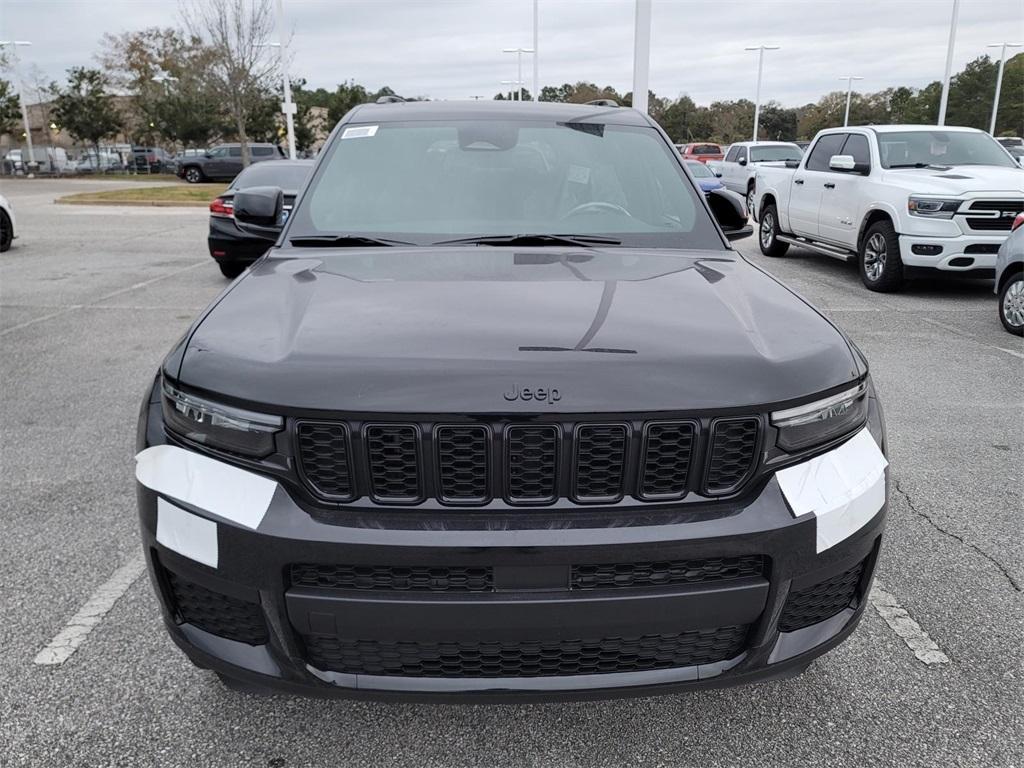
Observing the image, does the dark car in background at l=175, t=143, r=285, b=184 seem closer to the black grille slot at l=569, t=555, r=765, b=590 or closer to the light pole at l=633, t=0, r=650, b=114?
the light pole at l=633, t=0, r=650, b=114

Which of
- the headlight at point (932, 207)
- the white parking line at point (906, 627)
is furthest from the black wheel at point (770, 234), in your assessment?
the white parking line at point (906, 627)

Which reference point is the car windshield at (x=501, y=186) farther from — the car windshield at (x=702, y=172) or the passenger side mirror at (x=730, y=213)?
the car windshield at (x=702, y=172)

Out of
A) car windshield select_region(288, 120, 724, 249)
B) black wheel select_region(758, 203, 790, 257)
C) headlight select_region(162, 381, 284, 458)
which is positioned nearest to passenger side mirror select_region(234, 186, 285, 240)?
car windshield select_region(288, 120, 724, 249)

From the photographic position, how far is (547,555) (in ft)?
6.03

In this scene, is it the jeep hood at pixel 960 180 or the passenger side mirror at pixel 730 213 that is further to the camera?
the jeep hood at pixel 960 180

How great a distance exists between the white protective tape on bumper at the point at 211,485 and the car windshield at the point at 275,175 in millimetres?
8788

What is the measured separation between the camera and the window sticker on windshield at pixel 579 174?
135 inches

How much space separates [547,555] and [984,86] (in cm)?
8300

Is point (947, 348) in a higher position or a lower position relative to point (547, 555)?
lower

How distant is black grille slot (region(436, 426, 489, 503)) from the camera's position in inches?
73.4

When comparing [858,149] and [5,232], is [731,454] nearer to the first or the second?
[858,149]

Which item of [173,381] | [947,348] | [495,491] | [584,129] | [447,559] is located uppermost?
[584,129]

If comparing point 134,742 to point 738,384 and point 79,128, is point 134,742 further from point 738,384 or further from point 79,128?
point 79,128

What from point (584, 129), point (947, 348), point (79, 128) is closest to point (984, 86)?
point (79, 128)
